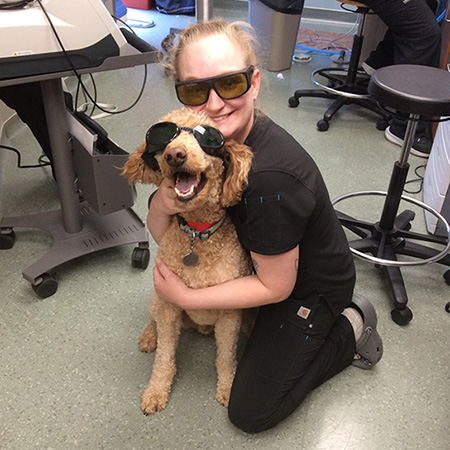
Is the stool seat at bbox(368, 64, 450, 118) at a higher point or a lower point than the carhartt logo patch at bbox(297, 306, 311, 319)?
higher

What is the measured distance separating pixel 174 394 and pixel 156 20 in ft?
11.3

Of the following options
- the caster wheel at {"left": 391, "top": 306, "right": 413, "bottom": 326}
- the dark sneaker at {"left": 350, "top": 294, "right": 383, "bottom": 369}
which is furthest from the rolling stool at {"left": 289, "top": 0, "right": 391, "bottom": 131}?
the dark sneaker at {"left": 350, "top": 294, "right": 383, "bottom": 369}

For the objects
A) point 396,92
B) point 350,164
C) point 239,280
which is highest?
point 396,92

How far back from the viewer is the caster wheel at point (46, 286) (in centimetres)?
156

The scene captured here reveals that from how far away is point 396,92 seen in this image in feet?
4.58

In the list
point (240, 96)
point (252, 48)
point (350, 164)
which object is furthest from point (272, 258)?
point (350, 164)

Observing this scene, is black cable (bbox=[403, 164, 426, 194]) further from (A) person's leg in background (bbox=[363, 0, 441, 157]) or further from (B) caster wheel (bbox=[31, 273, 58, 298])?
(B) caster wheel (bbox=[31, 273, 58, 298])

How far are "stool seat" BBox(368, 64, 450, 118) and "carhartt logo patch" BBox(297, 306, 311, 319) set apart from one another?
2.09 ft

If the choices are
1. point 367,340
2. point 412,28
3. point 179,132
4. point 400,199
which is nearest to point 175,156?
point 179,132

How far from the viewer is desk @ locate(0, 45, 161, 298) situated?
1446 millimetres

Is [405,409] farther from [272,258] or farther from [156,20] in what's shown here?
[156,20]

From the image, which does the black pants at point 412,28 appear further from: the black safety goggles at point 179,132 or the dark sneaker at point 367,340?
the black safety goggles at point 179,132

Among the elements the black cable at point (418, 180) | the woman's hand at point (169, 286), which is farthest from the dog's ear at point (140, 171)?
the black cable at point (418, 180)

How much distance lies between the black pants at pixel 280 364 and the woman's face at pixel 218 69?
1.61 feet
